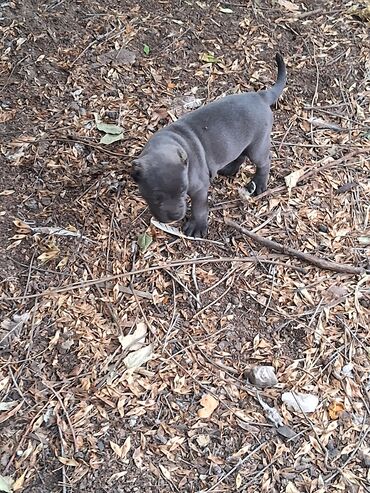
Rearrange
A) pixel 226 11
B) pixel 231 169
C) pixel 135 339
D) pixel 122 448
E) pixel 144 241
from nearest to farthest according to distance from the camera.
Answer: pixel 122 448 < pixel 135 339 < pixel 144 241 < pixel 231 169 < pixel 226 11

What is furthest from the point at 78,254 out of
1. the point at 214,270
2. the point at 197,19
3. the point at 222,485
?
the point at 197,19

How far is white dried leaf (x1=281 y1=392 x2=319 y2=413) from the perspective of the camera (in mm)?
3127

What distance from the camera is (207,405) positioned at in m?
3.11

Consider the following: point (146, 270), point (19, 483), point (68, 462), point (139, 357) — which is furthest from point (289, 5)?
point (19, 483)

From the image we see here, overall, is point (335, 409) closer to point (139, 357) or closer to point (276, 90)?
point (139, 357)

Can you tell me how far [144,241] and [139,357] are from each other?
0.72 metres

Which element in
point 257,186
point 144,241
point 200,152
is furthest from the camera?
point 257,186

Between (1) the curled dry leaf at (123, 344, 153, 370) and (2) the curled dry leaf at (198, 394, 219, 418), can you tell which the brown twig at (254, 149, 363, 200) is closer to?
(1) the curled dry leaf at (123, 344, 153, 370)

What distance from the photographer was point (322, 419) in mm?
3113

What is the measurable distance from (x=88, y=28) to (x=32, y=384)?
2854mm

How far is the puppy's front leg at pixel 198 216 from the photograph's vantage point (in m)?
3.55

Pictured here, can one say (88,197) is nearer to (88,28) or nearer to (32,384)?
(32,384)

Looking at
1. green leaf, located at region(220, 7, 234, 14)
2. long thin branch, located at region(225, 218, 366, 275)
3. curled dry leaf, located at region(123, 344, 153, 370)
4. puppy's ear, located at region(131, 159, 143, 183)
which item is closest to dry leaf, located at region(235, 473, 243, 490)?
curled dry leaf, located at region(123, 344, 153, 370)

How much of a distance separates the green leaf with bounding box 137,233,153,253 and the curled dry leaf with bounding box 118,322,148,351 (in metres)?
0.50
